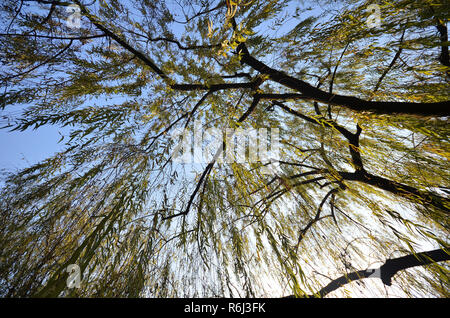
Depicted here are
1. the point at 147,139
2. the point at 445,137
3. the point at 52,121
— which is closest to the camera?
the point at 445,137

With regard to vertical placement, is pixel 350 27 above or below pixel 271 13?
below

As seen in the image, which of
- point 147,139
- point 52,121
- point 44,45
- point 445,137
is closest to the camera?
point 445,137

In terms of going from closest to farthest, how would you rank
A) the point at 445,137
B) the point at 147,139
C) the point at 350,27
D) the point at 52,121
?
the point at 445,137, the point at 350,27, the point at 52,121, the point at 147,139

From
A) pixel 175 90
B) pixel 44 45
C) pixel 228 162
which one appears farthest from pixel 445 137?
pixel 44 45

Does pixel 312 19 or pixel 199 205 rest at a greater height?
pixel 312 19

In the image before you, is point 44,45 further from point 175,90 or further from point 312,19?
point 312,19

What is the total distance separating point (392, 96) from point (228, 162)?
138 cm

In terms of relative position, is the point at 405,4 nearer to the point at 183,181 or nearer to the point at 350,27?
the point at 350,27

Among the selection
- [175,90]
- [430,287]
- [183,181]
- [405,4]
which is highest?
[175,90]

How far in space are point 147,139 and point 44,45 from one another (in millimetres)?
Answer: 1052

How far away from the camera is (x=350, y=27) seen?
1100mm

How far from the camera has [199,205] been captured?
1.46 m

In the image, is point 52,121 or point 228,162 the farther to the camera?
point 228,162
